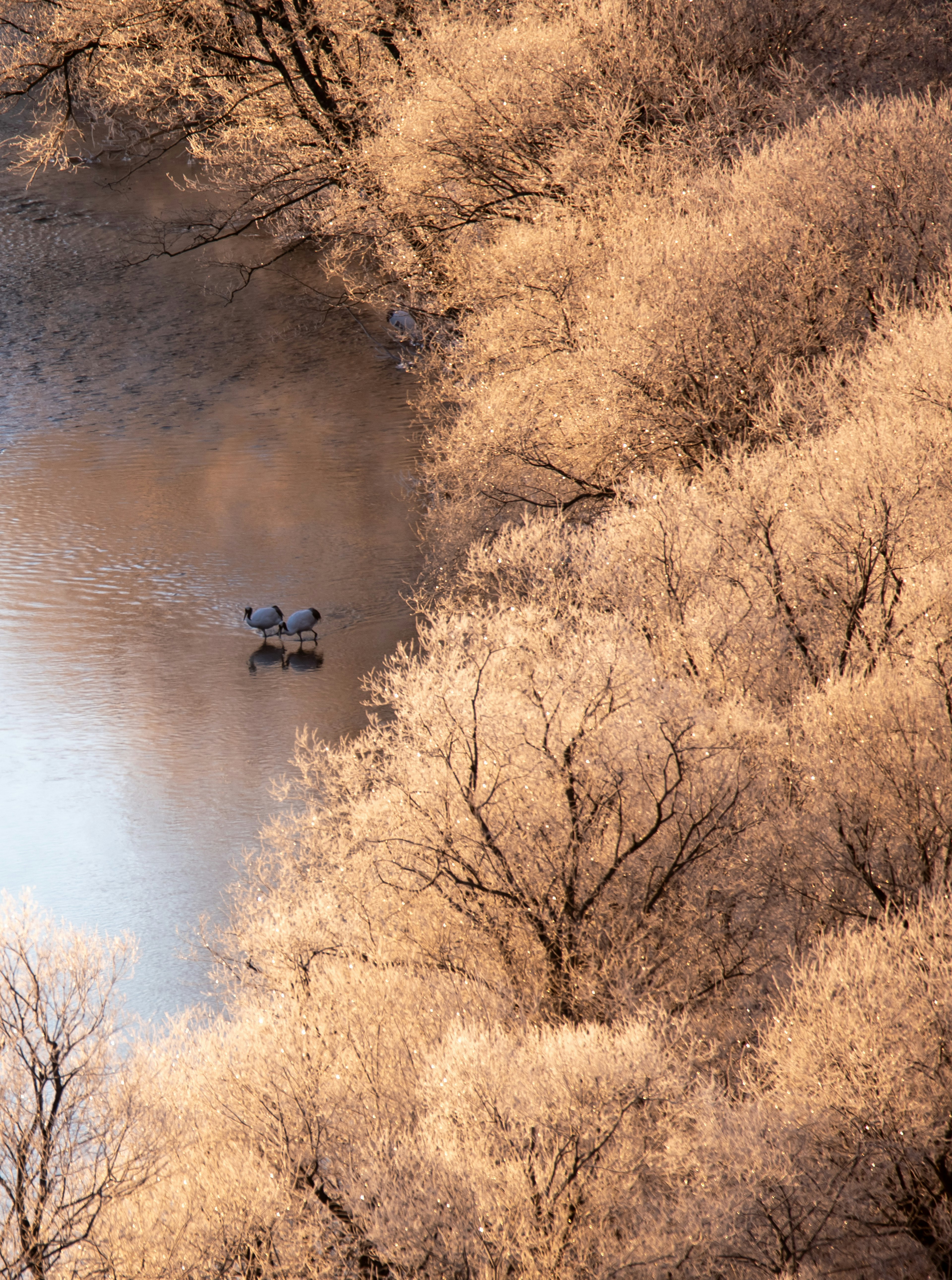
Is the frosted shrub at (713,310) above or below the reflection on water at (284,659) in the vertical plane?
above

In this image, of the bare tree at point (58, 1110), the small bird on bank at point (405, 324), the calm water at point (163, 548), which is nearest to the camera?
the bare tree at point (58, 1110)

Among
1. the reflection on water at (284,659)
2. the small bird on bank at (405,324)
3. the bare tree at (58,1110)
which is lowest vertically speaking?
the reflection on water at (284,659)

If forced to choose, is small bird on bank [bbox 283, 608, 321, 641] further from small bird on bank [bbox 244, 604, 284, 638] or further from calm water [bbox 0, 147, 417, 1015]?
calm water [bbox 0, 147, 417, 1015]

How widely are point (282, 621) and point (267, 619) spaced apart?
7.4 inches

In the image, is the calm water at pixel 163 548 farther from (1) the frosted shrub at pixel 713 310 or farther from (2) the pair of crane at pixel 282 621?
(1) the frosted shrub at pixel 713 310

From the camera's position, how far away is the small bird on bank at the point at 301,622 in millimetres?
13969

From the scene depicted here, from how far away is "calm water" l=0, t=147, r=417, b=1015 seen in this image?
10641mm

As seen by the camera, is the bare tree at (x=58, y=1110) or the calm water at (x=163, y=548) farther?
the calm water at (x=163, y=548)

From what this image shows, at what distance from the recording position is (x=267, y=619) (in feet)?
45.9

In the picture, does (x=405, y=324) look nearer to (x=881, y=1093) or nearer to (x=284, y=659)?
(x=284, y=659)

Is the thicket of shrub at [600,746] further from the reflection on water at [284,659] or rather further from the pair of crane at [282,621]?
the pair of crane at [282,621]

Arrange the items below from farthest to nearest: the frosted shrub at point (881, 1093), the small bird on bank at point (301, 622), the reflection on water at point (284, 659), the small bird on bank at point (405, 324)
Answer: the small bird on bank at point (405, 324) < the small bird on bank at point (301, 622) < the reflection on water at point (284, 659) < the frosted shrub at point (881, 1093)

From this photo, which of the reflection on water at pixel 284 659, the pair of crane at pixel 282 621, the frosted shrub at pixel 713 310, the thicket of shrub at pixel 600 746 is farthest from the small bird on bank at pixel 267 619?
the frosted shrub at pixel 713 310

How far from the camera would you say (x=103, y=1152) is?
597 centimetres
